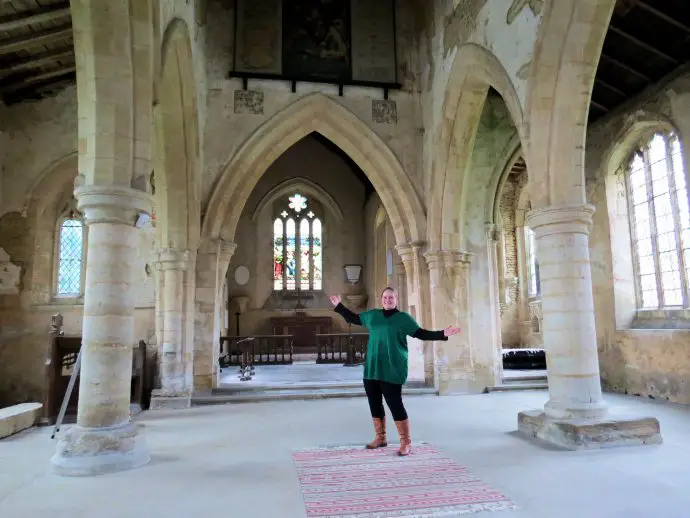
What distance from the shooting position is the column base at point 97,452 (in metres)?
3.62

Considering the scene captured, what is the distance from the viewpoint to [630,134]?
7609mm

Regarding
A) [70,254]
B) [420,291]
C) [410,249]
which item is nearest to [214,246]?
[410,249]

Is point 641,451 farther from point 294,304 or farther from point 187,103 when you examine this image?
point 294,304

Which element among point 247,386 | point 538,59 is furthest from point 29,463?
point 538,59

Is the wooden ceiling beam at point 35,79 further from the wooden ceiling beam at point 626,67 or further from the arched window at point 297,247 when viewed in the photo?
the arched window at point 297,247

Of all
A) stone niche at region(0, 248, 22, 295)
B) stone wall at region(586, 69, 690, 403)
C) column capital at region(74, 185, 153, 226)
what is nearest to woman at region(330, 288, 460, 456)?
column capital at region(74, 185, 153, 226)

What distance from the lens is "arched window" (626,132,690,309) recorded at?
7047 mm

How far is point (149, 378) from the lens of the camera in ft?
23.5

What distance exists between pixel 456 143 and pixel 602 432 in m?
4.93

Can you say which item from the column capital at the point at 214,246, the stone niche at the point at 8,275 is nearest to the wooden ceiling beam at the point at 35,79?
the stone niche at the point at 8,275

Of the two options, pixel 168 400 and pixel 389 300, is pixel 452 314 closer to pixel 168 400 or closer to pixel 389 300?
pixel 389 300

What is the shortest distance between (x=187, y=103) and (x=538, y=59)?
4720mm

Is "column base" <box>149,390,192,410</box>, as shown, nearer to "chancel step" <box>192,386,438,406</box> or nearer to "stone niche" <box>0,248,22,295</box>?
"chancel step" <box>192,386,438,406</box>

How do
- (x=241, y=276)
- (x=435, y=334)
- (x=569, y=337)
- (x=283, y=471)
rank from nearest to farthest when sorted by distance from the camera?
(x=283, y=471) < (x=435, y=334) < (x=569, y=337) < (x=241, y=276)
